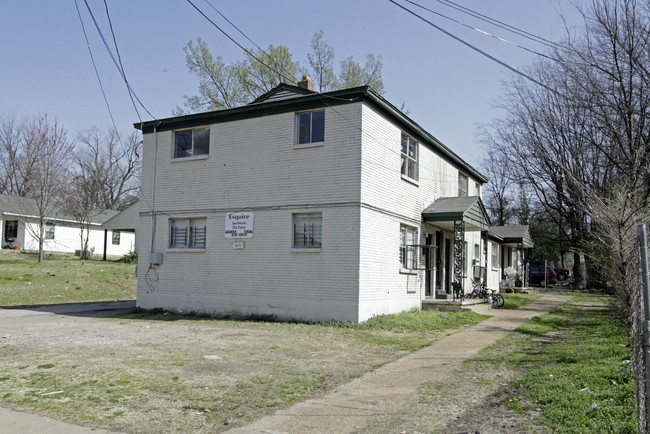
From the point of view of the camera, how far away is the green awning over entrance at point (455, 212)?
1714cm

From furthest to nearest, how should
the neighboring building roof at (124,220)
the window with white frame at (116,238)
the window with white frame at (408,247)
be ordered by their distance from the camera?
the window with white frame at (116,238)
the neighboring building roof at (124,220)
the window with white frame at (408,247)

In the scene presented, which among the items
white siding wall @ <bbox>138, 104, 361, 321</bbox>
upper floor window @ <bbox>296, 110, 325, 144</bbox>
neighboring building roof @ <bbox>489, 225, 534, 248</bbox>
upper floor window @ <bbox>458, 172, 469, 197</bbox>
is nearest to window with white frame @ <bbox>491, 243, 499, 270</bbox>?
neighboring building roof @ <bbox>489, 225, 534, 248</bbox>

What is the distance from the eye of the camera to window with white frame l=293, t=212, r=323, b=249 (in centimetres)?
1430

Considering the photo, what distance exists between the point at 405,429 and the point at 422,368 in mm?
3092

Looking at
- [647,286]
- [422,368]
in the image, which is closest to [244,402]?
[422,368]

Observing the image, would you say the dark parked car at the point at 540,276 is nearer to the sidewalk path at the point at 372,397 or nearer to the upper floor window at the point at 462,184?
the upper floor window at the point at 462,184

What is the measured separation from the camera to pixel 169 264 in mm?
16703

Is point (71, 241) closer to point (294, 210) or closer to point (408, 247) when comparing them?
point (294, 210)

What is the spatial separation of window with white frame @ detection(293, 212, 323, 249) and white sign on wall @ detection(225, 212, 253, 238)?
142 cm

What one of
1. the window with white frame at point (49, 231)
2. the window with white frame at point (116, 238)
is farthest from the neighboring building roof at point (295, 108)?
the window with white frame at point (116, 238)

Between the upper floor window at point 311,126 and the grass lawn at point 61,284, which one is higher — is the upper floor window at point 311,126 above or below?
above

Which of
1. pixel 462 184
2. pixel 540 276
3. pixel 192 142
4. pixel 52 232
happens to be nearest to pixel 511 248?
pixel 540 276

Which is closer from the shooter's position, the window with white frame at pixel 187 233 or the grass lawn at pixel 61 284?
the window with white frame at pixel 187 233

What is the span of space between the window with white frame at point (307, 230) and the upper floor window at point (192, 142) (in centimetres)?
406
